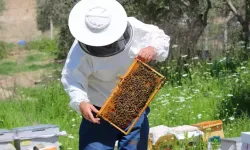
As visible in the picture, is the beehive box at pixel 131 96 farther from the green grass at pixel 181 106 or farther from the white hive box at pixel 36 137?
the green grass at pixel 181 106

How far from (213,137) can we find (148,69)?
5.35 feet

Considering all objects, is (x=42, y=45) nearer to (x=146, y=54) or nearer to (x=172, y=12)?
(x=172, y=12)

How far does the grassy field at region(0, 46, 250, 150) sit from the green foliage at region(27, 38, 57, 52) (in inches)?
648

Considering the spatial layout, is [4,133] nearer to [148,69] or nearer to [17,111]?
[148,69]

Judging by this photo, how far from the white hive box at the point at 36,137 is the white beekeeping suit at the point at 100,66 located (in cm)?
137

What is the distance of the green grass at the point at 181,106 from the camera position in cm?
538

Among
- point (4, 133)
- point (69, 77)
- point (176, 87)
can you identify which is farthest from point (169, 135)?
point (176, 87)

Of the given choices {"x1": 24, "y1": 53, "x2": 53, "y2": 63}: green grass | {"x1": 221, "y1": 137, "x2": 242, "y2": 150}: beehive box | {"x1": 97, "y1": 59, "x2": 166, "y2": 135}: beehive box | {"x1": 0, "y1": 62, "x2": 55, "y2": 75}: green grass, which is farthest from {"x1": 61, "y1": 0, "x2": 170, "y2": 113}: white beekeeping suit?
{"x1": 24, "y1": 53, "x2": 53, "y2": 63}: green grass

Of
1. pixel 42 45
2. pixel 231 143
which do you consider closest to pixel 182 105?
pixel 231 143

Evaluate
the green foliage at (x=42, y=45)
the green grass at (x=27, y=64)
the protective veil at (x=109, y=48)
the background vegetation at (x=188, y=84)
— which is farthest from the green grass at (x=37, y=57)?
the protective veil at (x=109, y=48)

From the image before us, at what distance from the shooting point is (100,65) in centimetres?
289

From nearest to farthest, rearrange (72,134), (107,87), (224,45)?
(107,87)
(72,134)
(224,45)

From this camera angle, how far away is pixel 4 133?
13.6ft

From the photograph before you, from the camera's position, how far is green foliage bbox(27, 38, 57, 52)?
77.6ft
